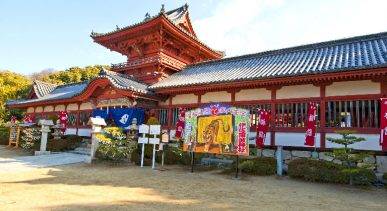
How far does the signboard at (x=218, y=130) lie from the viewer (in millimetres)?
11586

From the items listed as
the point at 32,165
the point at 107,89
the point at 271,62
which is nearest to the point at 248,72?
the point at 271,62

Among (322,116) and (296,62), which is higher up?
(296,62)

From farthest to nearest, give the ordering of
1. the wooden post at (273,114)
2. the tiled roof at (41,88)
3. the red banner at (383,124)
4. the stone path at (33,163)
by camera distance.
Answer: the tiled roof at (41,88) < the wooden post at (273,114) < the stone path at (33,163) < the red banner at (383,124)

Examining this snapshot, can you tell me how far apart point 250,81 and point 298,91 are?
2088mm

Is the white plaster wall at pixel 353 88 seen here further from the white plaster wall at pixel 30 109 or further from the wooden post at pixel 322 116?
the white plaster wall at pixel 30 109

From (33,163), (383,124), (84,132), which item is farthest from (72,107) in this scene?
(383,124)

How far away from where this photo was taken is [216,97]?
16.8 meters

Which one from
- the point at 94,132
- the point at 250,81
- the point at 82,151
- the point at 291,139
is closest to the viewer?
the point at 291,139

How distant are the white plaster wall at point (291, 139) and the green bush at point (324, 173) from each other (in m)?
1.86

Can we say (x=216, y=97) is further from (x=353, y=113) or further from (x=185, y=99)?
(x=353, y=113)

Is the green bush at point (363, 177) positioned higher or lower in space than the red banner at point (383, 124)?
lower

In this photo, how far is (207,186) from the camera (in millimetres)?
9742

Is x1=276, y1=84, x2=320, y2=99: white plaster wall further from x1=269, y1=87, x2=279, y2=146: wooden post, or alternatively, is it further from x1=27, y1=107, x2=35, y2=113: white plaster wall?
x1=27, y1=107, x2=35, y2=113: white plaster wall

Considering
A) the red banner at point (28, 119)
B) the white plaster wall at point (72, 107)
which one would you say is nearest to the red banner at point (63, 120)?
the white plaster wall at point (72, 107)
